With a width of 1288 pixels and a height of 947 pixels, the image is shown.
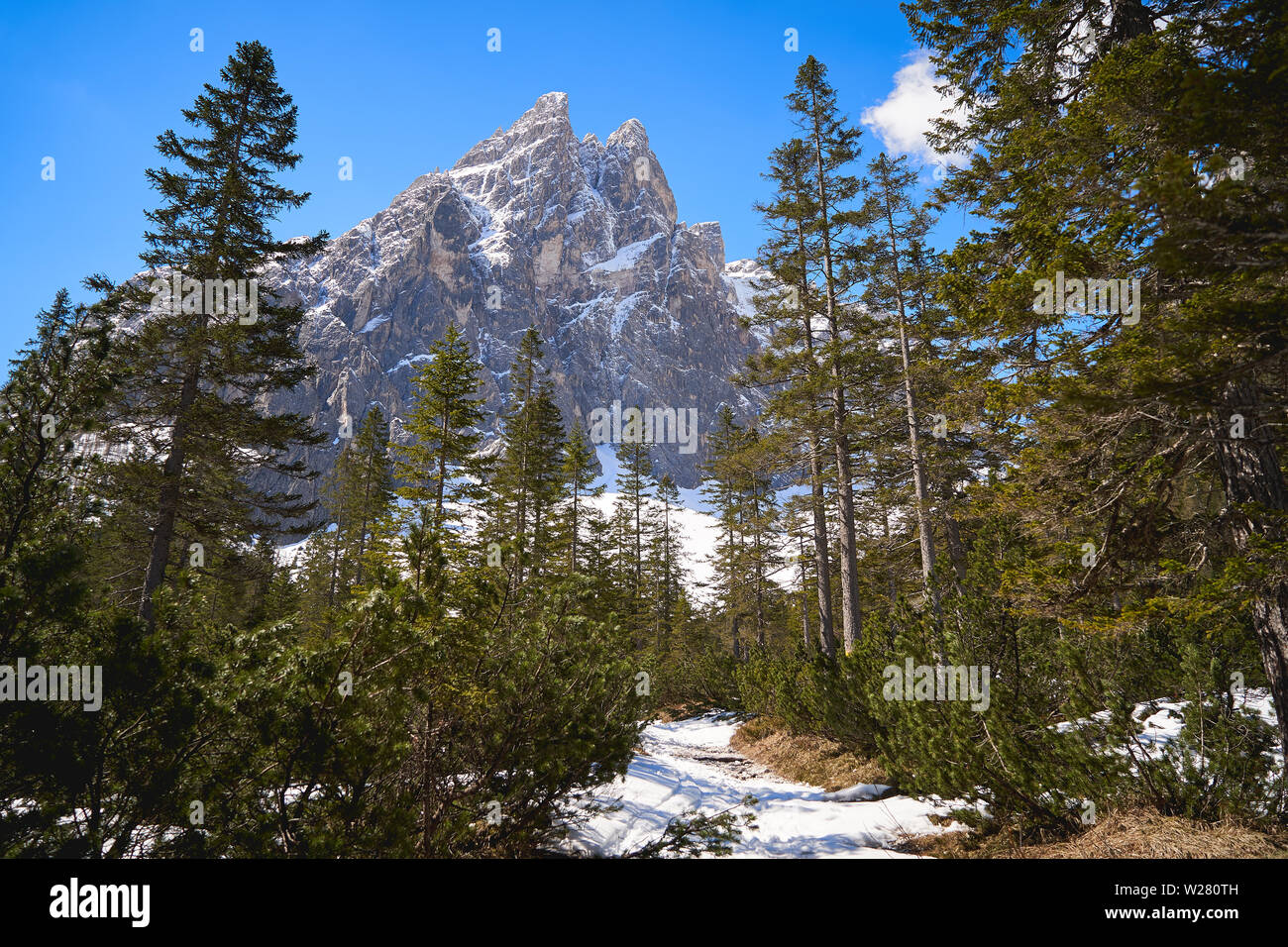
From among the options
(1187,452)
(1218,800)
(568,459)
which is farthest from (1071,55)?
(568,459)

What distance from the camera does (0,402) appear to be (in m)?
4.14

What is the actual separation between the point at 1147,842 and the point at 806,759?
7.26m

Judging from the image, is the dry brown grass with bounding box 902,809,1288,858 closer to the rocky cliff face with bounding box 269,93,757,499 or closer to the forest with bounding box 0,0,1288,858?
the forest with bounding box 0,0,1288,858

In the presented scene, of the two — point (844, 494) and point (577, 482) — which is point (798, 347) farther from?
point (577, 482)

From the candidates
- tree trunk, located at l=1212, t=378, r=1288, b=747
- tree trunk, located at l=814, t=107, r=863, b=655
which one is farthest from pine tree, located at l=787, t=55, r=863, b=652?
tree trunk, located at l=1212, t=378, r=1288, b=747

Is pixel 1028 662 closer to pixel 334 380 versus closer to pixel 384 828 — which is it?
pixel 384 828

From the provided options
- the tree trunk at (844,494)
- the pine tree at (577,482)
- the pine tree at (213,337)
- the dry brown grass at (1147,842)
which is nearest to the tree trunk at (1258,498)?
the dry brown grass at (1147,842)

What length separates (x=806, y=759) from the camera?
35.2ft

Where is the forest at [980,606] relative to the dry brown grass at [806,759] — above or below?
above

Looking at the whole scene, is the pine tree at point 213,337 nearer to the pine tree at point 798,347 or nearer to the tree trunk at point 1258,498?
the pine tree at point 798,347

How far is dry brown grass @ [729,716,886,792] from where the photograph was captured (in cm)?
894

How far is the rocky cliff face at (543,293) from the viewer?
141125 millimetres

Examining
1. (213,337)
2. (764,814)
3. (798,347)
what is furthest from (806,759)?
(213,337)

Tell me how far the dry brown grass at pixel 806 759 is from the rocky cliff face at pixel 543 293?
127 meters
